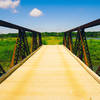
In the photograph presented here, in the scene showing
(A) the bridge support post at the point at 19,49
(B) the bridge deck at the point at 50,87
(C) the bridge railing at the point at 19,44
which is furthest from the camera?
(A) the bridge support post at the point at 19,49

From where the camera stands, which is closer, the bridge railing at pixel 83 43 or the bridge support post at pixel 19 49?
the bridge railing at pixel 83 43

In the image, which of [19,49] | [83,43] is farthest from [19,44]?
[83,43]

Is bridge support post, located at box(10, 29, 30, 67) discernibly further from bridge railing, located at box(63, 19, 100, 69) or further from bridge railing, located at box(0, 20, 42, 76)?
bridge railing, located at box(63, 19, 100, 69)

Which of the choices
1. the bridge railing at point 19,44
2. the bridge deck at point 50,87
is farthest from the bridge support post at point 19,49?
the bridge deck at point 50,87

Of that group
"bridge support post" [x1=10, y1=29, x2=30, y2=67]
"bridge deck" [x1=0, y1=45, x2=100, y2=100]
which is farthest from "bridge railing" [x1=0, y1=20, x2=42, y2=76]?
"bridge deck" [x1=0, y1=45, x2=100, y2=100]

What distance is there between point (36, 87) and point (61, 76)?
36.4 inches

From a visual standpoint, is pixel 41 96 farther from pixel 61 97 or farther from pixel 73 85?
pixel 73 85

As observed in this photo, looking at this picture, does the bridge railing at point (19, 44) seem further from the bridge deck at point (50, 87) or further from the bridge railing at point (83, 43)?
the bridge railing at point (83, 43)

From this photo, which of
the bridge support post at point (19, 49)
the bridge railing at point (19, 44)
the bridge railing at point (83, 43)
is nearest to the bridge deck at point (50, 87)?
the bridge railing at point (19, 44)

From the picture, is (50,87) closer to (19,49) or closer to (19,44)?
(19,49)

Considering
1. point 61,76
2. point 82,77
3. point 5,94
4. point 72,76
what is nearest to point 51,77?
point 61,76

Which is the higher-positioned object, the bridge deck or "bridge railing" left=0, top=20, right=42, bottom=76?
"bridge railing" left=0, top=20, right=42, bottom=76

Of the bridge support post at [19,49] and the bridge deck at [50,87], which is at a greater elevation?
the bridge support post at [19,49]

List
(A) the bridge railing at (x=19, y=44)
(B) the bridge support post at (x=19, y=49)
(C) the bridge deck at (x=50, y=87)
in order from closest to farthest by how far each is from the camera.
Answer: (C) the bridge deck at (x=50, y=87) → (A) the bridge railing at (x=19, y=44) → (B) the bridge support post at (x=19, y=49)
